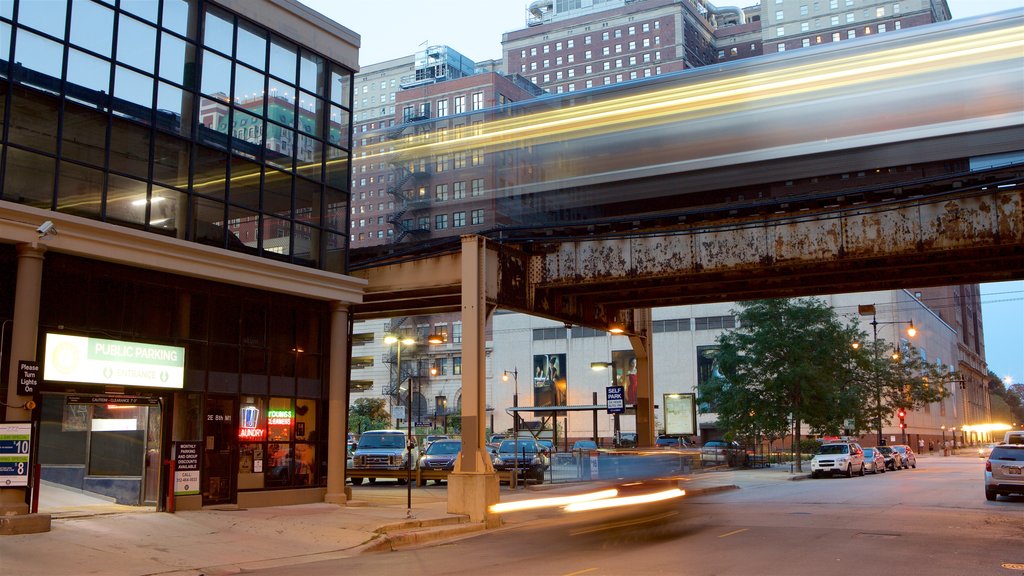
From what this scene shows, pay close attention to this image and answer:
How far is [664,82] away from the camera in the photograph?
2044 centimetres

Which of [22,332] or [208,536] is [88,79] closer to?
[22,332]

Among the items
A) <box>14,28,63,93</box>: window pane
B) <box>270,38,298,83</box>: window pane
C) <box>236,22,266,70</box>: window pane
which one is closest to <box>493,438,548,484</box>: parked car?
<box>270,38,298,83</box>: window pane

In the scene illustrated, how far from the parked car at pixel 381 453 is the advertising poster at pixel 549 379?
5409 centimetres

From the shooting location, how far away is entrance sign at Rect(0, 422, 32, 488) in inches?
638

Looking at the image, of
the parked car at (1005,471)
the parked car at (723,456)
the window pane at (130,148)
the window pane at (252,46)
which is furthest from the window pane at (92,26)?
the parked car at (723,456)

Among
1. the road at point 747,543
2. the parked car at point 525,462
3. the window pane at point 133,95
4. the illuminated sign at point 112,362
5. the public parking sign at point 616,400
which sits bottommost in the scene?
the road at point 747,543

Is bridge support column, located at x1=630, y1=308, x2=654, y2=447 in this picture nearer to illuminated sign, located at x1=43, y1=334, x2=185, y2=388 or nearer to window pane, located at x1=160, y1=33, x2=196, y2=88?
illuminated sign, located at x1=43, y1=334, x2=185, y2=388

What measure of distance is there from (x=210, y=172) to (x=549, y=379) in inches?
2783

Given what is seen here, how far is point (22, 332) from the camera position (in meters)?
16.8

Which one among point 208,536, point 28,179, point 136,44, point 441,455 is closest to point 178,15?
point 136,44

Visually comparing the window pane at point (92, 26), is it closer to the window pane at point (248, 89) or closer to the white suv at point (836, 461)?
the window pane at point (248, 89)

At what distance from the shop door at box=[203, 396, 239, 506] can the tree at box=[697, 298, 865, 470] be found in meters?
32.3

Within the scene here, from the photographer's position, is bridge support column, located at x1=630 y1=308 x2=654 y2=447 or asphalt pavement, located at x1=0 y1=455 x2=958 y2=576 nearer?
asphalt pavement, located at x1=0 y1=455 x2=958 y2=576

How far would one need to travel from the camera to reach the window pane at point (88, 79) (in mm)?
18453
